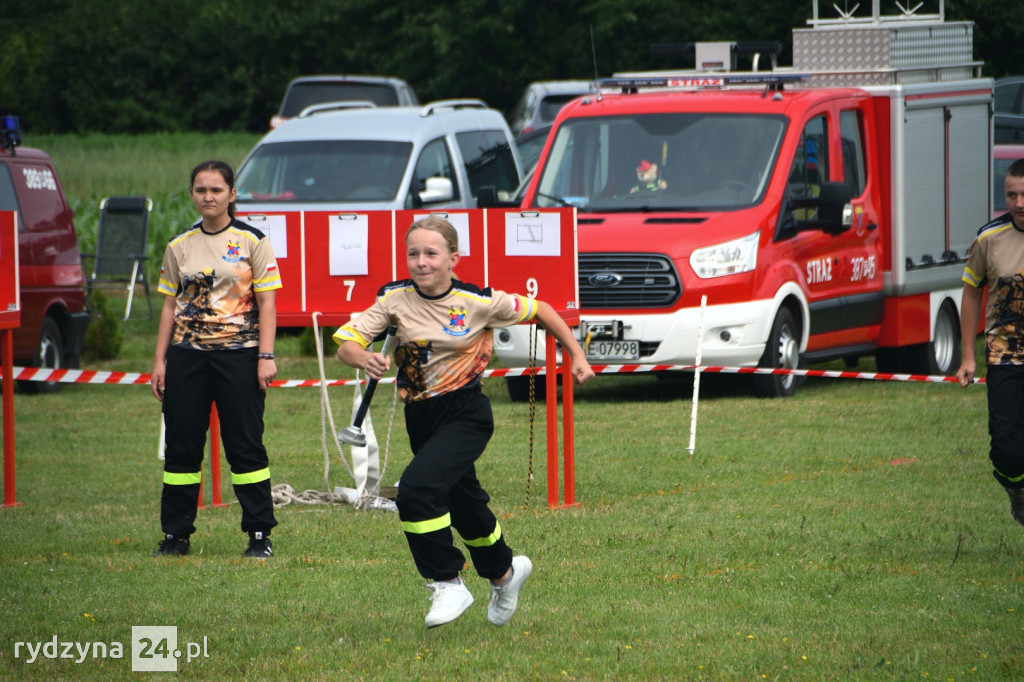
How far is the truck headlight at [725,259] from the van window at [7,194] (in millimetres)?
6367

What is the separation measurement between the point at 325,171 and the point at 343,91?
12.1 metres

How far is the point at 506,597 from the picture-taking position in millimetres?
5965

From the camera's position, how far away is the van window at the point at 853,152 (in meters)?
13.7

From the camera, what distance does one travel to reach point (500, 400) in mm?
13469

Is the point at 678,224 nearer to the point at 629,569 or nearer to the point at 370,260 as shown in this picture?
the point at 370,260

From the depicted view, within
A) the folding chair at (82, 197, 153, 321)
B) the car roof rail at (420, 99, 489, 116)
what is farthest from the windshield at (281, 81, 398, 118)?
the car roof rail at (420, 99, 489, 116)

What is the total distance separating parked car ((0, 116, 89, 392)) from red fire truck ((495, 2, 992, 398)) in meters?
4.62

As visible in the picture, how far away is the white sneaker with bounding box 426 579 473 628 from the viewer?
18.8ft

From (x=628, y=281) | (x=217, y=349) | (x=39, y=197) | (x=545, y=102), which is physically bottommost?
(x=217, y=349)

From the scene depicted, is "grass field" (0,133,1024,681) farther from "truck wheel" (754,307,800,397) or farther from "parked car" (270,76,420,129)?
"parked car" (270,76,420,129)

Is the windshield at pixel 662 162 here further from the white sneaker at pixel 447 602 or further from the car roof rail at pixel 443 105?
the white sneaker at pixel 447 602

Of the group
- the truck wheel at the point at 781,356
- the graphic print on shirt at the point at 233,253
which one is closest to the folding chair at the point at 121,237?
the truck wheel at the point at 781,356

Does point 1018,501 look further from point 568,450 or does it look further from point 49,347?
point 49,347

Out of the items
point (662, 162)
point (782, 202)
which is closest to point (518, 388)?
point (662, 162)
